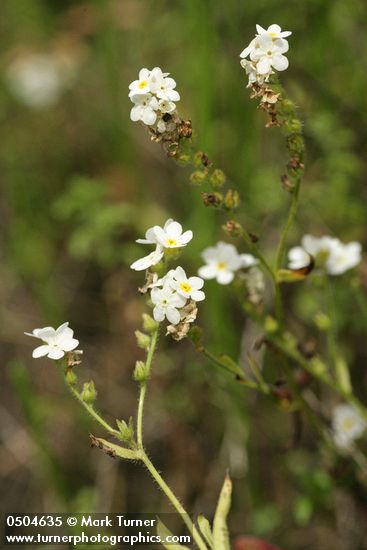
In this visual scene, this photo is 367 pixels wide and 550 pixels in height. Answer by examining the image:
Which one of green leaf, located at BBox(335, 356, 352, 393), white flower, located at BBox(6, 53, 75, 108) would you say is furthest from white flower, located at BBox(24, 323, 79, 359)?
white flower, located at BBox(6, 53, 75, 108)

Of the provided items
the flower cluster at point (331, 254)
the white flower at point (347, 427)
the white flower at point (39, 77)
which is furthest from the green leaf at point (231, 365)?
the white flower at point (39, 77)

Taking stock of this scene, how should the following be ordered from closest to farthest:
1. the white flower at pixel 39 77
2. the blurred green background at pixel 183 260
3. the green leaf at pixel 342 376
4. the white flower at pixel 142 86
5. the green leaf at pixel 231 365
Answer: the white flower at pixel 142 86 → the green leaf at pixel 231 365 → the green leaf at pixel 342 376 → the blurred green background at pixel 183 260 → the white flower at pixel 39 77

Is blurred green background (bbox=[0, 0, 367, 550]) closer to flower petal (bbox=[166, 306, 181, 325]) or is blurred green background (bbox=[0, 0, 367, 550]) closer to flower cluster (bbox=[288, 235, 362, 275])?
flower cluster (bbox=[288, 235, 362, 275])

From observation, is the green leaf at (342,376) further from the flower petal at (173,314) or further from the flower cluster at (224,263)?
the flower petal at (173,314)

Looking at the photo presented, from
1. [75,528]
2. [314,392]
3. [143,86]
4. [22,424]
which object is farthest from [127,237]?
[143,86]

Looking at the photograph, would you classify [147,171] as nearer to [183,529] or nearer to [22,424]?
[22,424]

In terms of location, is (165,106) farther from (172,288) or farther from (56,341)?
(56,341)
